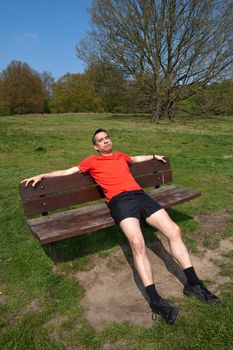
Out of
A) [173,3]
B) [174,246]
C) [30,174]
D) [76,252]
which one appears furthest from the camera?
[173,3]

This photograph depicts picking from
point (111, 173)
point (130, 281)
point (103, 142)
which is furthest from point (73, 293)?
point (103, 142)

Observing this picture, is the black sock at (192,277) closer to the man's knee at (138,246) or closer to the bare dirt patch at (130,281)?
the bare dirt patch at (130,281)

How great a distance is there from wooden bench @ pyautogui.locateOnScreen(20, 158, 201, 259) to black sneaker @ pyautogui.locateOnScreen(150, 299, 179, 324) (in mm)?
1045

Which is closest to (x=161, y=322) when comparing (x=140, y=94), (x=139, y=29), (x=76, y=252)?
(x=76, y=252)

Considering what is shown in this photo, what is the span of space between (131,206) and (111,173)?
0.61 m

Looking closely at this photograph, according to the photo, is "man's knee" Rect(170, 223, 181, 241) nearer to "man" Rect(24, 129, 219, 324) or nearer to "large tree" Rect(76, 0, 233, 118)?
"man" Rect(24, 129, 219, 324)

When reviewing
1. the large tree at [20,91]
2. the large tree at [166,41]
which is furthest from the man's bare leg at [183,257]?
the large tree at [20,91]

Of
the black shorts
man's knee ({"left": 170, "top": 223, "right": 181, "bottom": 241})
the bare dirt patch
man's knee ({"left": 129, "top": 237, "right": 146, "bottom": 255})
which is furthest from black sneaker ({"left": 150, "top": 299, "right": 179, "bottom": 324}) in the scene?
the black shorts

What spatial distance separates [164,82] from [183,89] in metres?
1.43

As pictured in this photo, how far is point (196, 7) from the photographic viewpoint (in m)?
20.1

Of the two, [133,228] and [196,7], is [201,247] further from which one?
[196,7]

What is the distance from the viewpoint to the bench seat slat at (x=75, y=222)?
3.54m

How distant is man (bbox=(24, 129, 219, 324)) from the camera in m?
3.15

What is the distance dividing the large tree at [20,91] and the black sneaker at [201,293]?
133 feet
